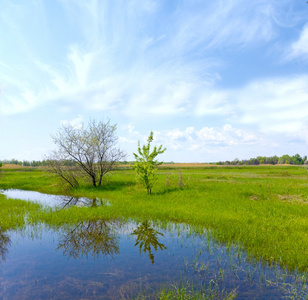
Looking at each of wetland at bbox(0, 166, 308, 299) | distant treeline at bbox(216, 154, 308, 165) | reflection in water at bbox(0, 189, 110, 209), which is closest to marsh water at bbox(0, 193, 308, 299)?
wetland at bbox(0, 166, 308, 299)

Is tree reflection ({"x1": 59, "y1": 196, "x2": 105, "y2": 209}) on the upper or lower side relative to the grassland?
lower

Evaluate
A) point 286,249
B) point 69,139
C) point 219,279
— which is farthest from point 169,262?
point 69,139

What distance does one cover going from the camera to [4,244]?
9.93 m

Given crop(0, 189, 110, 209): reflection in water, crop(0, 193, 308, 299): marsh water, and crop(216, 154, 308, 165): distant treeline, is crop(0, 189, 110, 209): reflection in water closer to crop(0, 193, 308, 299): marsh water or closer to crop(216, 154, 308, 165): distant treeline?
crop(0, 193, 308, 299): marsh water

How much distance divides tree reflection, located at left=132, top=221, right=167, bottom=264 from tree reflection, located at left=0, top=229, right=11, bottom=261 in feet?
18.4

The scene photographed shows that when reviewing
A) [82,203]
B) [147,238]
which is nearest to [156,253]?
[147,238]

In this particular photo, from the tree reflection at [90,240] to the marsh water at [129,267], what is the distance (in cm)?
4

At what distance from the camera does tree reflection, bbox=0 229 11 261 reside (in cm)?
891

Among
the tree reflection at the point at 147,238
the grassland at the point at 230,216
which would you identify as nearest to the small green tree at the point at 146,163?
the grassland at the point at 230,216

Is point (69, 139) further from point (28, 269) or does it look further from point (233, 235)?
point (233, 235)

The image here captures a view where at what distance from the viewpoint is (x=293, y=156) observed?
19112 cm

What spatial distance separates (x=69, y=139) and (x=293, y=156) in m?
213

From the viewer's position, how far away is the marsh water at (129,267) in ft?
20.8

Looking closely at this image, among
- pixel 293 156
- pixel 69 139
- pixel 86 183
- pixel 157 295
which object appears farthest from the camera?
pixel 293 156
